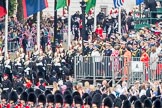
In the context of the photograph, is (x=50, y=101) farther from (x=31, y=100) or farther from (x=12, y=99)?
(x=12, y=99)

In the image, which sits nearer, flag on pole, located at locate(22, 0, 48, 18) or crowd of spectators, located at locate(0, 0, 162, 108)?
crowd of spectators, located at locate(0, 0, 162, 108)

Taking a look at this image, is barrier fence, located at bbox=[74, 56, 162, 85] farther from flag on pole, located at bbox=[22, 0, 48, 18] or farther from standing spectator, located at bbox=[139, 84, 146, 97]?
flag on pole, located at bbox=[22, 0, 48, 18]

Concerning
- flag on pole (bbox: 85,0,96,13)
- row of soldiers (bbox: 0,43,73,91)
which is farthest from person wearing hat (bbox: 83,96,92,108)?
flag on pole (bbox: 85,0,96,13)

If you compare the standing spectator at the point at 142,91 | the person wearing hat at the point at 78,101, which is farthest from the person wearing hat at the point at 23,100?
the standing spectator at the point at 142,91

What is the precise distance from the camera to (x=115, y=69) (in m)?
61.6

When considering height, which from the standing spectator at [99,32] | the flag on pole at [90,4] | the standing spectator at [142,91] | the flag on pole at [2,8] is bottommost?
the standing spectator at [142,91]

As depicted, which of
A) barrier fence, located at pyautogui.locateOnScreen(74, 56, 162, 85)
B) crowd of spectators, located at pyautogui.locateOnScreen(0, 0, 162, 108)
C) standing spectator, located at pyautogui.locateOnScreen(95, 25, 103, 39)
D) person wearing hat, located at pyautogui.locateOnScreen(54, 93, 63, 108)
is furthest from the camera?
standing spectator, located at pyautogui.locateOnScreen(95, 25, 103, 39)

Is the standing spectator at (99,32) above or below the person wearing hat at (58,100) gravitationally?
above

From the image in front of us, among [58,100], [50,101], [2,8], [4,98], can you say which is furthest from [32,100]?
[2,8]

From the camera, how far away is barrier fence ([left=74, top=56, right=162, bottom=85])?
197 ft

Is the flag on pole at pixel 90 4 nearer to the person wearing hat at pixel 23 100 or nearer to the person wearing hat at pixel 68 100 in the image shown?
the person wearing hat at pixel 23 100

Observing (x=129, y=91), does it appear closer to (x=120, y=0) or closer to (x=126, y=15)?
Answer: (x=120, y=0)

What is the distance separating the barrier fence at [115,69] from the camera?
6012 centimetres

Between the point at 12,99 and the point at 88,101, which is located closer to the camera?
the point at 88,101
